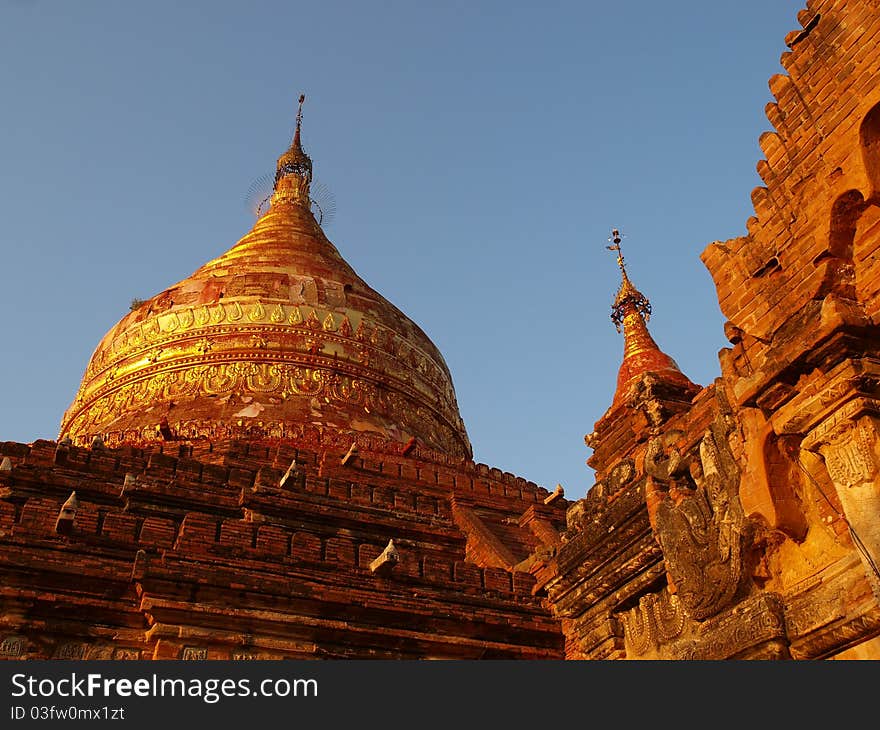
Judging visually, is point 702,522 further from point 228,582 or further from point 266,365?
point 266,365

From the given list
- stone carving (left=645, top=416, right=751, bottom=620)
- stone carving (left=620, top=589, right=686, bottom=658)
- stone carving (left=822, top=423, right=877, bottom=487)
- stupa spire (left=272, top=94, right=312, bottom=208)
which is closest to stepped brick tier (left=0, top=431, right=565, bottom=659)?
stone carving (left=620, top=589, right=686, bottom=658)

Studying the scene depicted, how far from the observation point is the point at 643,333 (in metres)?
19.8

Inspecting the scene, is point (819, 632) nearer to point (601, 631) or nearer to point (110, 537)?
point (601, 631)

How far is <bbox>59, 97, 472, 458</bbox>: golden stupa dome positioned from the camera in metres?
19.7

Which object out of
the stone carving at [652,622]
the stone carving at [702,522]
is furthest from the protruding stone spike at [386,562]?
the stone carving at [702,522]

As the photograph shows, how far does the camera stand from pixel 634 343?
1959cm

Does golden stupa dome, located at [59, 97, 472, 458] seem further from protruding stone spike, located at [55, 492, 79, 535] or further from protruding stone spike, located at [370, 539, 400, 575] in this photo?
protruding stone spike, located at [370, 539, 400, 575]

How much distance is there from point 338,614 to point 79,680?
3304 millimetres

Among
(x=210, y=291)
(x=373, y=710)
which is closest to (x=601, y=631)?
(x=373, y=710)

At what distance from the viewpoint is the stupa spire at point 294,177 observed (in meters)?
31.0

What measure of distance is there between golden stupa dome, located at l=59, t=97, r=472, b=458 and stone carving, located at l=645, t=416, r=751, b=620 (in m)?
12.4

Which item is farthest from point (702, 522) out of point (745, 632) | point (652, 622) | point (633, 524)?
point (652, 622)

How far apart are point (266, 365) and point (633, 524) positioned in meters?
14.5

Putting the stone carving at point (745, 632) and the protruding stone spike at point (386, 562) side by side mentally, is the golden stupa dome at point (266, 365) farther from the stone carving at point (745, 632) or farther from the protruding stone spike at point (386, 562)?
the stone carving at point (745, 632)
